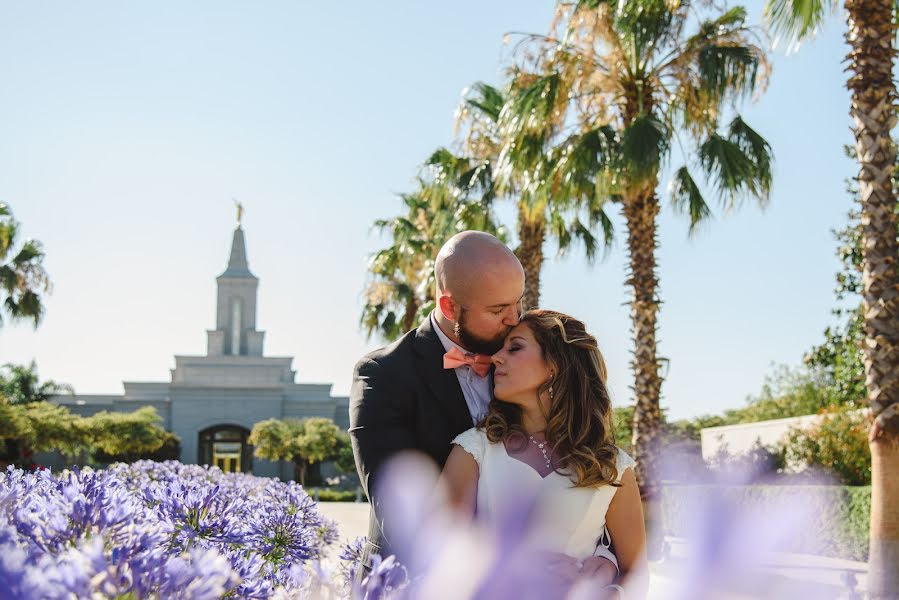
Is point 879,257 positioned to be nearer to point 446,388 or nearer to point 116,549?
point 446,388

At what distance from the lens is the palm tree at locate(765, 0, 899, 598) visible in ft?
33.6

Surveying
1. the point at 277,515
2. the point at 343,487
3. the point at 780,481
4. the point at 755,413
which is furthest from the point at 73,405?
the point at 277,515

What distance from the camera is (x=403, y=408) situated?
3.35 m

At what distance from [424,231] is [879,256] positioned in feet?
45.4

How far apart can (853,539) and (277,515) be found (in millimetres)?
17795

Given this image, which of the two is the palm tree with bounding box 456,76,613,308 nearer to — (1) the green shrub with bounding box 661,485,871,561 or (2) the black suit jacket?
(1) the green shrub with bounding box 661,485,871,561

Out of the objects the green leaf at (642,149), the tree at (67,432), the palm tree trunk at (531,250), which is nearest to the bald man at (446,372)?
the green leaf at (642,149)

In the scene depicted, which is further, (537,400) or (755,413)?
(755,413)

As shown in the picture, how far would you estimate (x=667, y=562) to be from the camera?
1656 cm

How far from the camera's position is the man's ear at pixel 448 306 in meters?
3.38

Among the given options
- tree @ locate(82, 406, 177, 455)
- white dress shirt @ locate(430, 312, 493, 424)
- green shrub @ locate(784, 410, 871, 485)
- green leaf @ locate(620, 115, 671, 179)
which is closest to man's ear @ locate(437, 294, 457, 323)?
white dress shirt @ locate(430, 312, 493, 424)

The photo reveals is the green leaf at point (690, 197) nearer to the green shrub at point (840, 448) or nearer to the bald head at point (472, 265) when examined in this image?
the green shrub at point (840, 448)

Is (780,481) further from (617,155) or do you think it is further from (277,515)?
(277,515)

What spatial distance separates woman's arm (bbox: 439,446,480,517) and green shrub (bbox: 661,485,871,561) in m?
17.1
